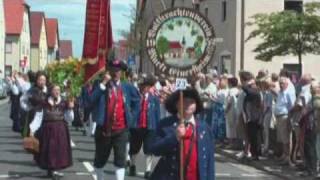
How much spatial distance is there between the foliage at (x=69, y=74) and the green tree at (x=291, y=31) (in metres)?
8.97

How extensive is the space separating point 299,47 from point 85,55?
A: 17.1m

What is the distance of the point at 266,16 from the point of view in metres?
33.6

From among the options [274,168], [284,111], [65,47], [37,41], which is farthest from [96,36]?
[65,47]

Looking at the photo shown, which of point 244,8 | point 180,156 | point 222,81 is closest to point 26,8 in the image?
point 244,8

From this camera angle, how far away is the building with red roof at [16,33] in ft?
341

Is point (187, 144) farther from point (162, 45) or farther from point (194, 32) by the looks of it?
point (194, 32)

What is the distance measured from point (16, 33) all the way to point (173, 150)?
101 meters

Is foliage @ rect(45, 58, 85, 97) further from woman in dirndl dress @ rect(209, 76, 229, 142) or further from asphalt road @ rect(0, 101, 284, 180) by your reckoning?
woman in dirndl dress @ rect(209, 76, 229, 142)

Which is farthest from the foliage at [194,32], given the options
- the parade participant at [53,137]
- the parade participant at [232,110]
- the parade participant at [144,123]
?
the parade participant at [232,110]

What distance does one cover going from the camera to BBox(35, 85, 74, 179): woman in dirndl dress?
561 inches

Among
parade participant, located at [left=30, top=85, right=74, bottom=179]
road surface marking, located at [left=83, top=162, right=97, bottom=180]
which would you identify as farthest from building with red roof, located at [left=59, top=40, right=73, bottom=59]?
parade participant, located at [left=30, top=85, right=74, bottom=179]

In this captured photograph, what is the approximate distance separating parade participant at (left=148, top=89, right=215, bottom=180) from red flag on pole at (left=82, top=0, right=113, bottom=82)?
884cm

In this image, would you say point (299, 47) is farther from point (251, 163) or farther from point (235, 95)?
point (251, 163)

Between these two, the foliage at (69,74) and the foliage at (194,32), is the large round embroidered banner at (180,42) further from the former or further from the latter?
the foliage at (69,74)
